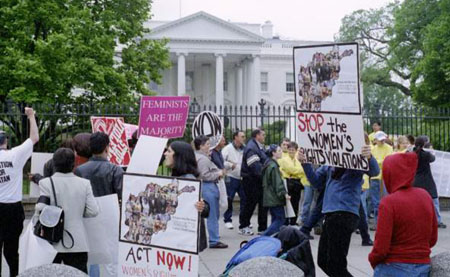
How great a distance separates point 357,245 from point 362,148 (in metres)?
4.83

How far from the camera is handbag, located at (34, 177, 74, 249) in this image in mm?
5148

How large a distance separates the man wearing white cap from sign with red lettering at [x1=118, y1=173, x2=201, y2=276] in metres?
6.71

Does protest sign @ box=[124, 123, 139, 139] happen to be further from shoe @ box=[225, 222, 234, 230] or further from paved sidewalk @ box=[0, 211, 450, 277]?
shoe @ box=[225, 222, 234, 230]

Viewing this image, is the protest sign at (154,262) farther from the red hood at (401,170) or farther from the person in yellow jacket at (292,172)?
the person in yellow jacket at (292,172)

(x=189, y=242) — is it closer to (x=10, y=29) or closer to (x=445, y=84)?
(x=10, y=29)

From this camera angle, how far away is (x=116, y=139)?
976 cm

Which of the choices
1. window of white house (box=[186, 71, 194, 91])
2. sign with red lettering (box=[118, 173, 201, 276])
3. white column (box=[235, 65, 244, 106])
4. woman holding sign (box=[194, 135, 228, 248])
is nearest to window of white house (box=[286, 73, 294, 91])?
white column (box=[235, 65, 244, 106])

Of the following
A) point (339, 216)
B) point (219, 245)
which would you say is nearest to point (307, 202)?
point (219, 245)

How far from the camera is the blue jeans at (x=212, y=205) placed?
9.09m

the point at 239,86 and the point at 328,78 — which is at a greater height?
the point at 239,86

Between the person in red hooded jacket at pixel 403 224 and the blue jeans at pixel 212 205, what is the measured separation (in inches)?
187

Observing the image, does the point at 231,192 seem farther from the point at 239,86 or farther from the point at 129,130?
the point at 239,86

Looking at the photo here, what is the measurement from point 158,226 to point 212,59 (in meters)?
59.9

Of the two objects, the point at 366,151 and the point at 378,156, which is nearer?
the point at 366,151
